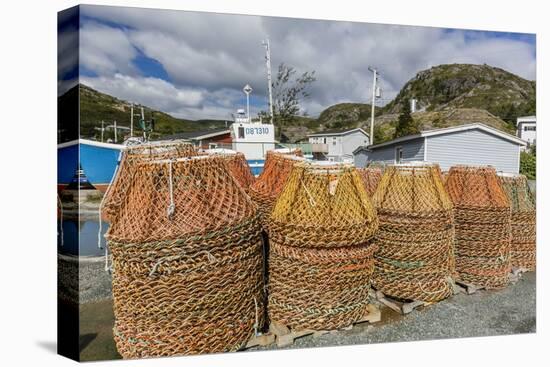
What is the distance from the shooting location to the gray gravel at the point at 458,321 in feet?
13.2

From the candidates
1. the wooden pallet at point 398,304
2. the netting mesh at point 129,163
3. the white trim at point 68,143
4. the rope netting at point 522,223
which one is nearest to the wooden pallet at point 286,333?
the wooden pallet at point 398,304

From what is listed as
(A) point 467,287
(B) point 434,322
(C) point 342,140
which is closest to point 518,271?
(A) point 467,287

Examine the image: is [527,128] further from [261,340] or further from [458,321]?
[261,340]

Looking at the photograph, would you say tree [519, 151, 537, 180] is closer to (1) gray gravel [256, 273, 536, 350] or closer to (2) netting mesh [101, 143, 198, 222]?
(1) gray gravel [256, 273, 536, 350]

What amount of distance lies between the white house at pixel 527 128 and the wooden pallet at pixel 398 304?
2706 mm

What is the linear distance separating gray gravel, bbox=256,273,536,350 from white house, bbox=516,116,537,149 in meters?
1.86

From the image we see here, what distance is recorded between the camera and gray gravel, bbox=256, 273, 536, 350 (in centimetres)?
402

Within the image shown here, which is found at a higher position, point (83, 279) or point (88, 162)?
point (88, 162)

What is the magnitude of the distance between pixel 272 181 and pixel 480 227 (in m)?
2.66

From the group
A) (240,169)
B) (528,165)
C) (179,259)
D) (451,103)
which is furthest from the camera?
A: (451,103)

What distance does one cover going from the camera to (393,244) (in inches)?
171

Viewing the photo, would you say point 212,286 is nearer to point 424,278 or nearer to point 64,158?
point 64,158

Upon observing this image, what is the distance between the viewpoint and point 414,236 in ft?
14.1

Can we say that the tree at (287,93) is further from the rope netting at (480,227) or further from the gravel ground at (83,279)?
the gravel ground at (83,279)
